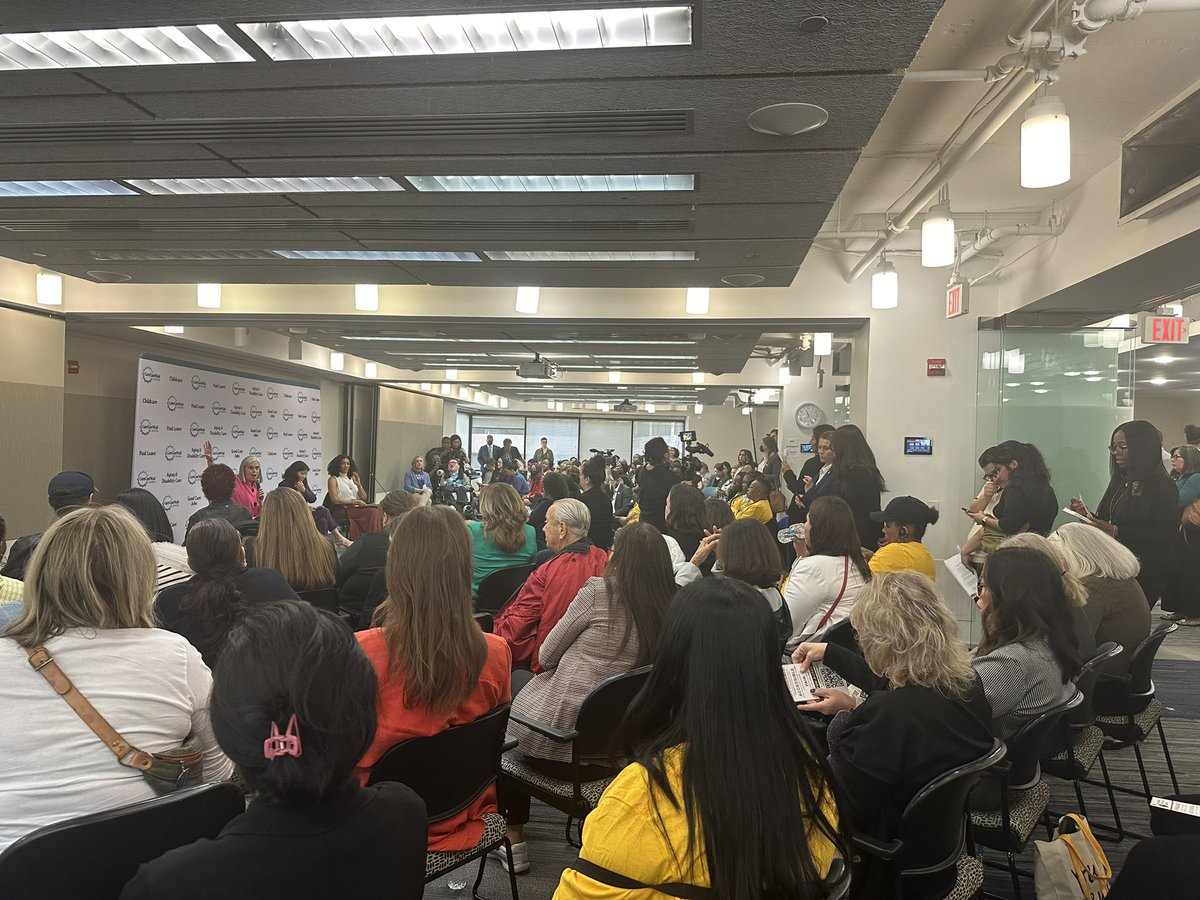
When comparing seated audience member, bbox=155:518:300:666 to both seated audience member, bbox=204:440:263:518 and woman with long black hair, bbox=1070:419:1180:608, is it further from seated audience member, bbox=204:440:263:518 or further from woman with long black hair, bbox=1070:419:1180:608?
seated audience member, bbox=204:440:263:518

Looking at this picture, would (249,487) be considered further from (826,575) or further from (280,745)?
(280,745)

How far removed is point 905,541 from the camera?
395cm

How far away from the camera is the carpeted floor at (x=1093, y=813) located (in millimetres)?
2672

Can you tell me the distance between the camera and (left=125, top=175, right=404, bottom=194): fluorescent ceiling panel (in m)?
3.66

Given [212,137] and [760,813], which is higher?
[212,137]

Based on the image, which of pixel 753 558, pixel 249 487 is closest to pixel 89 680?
pixel 753 558

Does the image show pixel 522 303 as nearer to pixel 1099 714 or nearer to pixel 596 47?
pixel 596 47

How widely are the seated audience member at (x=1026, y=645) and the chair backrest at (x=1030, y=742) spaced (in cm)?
7

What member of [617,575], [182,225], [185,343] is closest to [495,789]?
[617,575]

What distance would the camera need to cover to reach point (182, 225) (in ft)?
14.6

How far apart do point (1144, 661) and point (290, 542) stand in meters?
3.57

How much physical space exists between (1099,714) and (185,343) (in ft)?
30.6

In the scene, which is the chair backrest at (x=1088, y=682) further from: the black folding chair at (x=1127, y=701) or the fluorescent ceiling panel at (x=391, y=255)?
the fluorescent ceiling panel at (x=391, y=255)

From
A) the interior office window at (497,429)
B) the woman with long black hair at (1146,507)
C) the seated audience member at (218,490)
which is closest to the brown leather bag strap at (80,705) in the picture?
the seated audience member at (218,490)
